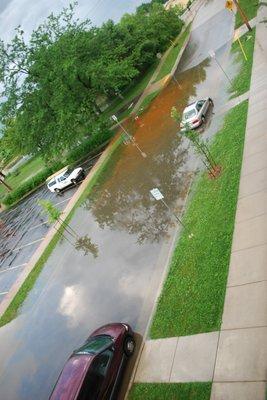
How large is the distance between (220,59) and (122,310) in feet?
71.2

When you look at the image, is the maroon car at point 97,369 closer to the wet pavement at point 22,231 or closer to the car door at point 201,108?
the wet pavement at point 22,231

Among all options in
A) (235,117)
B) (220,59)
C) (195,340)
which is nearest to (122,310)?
(195,340)

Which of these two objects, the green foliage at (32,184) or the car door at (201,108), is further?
the green foliage at (32,184)

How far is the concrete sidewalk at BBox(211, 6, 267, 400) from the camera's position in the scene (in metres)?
8.85

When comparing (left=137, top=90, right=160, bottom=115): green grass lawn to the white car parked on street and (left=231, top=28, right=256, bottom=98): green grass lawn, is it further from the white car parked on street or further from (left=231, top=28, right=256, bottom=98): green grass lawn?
(left=231, top=28, right=256, bottom=98): green grass lawn

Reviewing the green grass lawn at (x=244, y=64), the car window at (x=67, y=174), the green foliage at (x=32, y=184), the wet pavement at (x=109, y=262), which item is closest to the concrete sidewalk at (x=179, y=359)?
the wet pavement at (x=109, y=262)

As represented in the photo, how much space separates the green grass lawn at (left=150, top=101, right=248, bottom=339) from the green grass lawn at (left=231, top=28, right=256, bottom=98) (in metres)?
5.36

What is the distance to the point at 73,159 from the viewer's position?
3547 cm

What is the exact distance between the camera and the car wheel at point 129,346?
480 inches

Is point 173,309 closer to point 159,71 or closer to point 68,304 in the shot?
point 68,304

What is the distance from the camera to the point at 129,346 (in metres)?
12.4

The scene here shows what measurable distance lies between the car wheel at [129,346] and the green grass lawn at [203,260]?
2.22 feet

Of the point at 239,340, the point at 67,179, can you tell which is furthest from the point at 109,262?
the point at 67,179

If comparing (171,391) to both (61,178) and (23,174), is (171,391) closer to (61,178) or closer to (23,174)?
(61,178)
